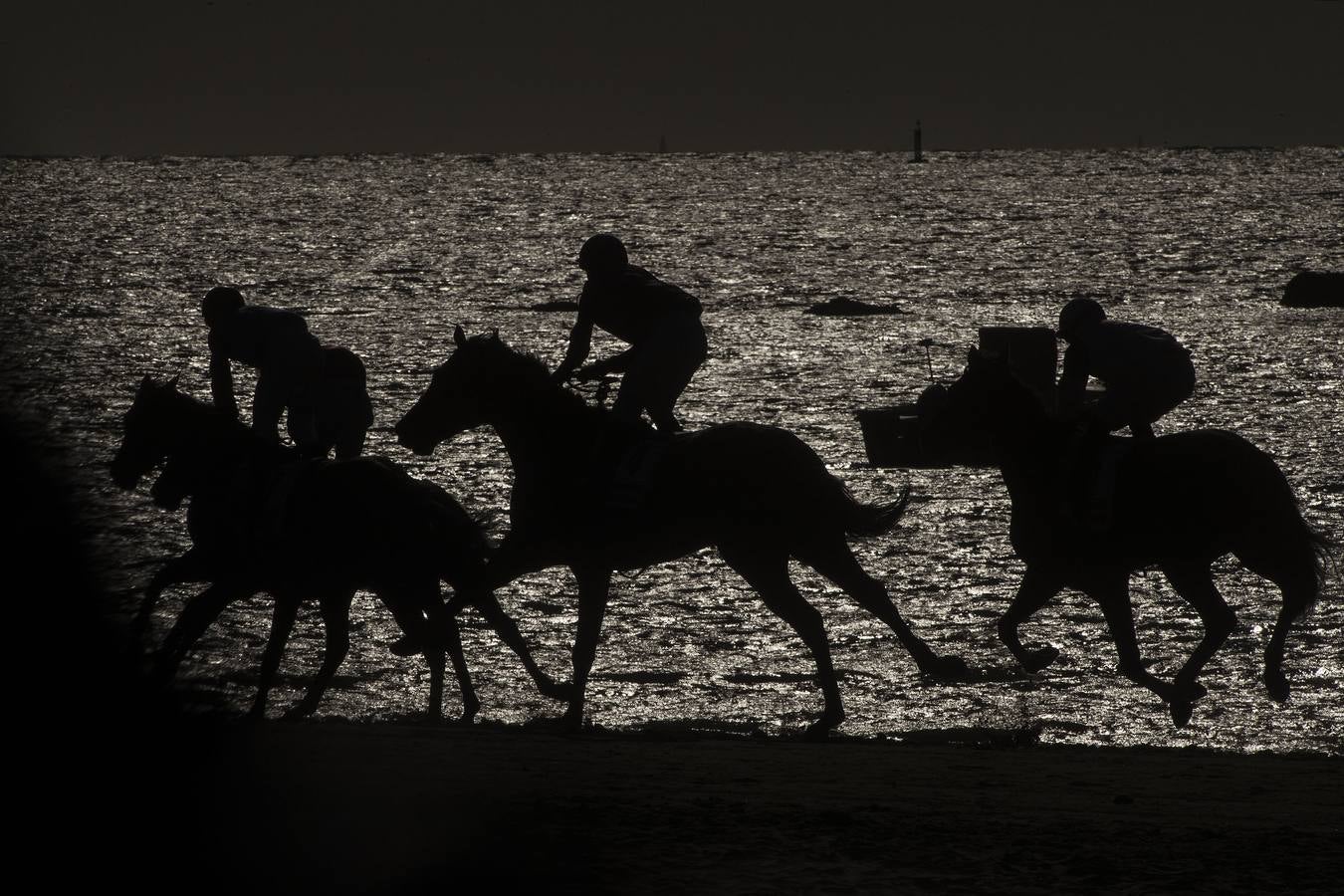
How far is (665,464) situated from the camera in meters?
10.0

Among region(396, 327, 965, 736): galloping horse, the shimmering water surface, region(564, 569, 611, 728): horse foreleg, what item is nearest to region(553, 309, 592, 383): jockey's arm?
region(396, 327, 965, 736): galloping horse

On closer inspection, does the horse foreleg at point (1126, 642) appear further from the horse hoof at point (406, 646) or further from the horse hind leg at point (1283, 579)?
the horse hoof at point (406, 646)

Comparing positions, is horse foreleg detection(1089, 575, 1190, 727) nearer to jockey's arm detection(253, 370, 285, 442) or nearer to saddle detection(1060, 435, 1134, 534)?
saddle detection(1060, 435, 1134, 534)

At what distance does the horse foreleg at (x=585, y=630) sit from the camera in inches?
386

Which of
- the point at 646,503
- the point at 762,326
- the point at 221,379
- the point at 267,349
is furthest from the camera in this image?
the point at 762,326

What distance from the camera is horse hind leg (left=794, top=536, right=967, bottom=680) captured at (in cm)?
998

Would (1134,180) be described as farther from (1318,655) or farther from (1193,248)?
(1318,655)

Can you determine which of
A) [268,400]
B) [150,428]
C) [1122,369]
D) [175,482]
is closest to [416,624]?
[175,482]

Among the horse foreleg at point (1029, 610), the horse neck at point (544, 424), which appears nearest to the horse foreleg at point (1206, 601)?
the horse foreleg at point (1029, 610)

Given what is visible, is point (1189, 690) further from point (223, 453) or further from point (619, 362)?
point (223, 453)

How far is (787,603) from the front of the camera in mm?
10078

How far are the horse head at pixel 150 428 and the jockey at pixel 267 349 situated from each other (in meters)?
1.27

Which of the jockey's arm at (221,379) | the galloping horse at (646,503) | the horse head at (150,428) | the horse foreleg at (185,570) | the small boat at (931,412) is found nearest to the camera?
the horse foreleg at (185,570)

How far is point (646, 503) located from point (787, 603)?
0.91 meters
